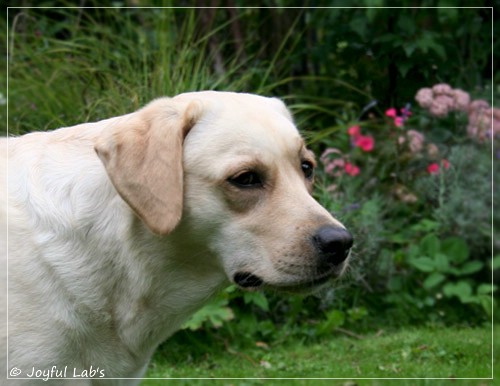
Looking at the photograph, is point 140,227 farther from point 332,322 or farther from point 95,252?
point 332,322

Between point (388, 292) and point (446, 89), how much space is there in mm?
1692

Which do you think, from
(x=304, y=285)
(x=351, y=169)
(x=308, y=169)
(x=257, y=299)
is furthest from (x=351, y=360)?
(x=304, y=285)

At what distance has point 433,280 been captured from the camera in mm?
5938

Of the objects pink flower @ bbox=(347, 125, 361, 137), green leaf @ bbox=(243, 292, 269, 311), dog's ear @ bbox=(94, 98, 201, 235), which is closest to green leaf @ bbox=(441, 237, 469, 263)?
pink flower @ bbox=(347, 125, 361, 137)

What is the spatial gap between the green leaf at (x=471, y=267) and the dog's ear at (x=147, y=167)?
3.74 meters

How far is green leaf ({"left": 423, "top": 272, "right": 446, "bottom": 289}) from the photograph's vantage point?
233 inches

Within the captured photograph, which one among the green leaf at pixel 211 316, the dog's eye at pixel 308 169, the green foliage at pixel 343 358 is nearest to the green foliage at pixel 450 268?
the green foliage at pixel 343 358

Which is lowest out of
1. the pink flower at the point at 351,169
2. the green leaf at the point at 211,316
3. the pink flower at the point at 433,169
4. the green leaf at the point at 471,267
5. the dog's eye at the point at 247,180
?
the green leaf at the point at 471,267

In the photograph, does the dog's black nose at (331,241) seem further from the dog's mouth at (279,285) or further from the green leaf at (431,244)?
the green leaf at (431,244)

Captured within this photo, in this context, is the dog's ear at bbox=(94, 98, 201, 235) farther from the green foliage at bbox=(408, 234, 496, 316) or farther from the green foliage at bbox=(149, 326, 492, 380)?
the green foliage at bbox=(408, 234, 496, 316)

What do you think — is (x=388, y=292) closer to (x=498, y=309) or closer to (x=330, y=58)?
(x=498, y=309)

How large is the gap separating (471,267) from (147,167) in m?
3.87

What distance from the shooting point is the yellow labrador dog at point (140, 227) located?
9.24ft

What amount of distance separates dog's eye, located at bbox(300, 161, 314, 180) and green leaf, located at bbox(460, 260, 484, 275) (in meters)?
3.17
